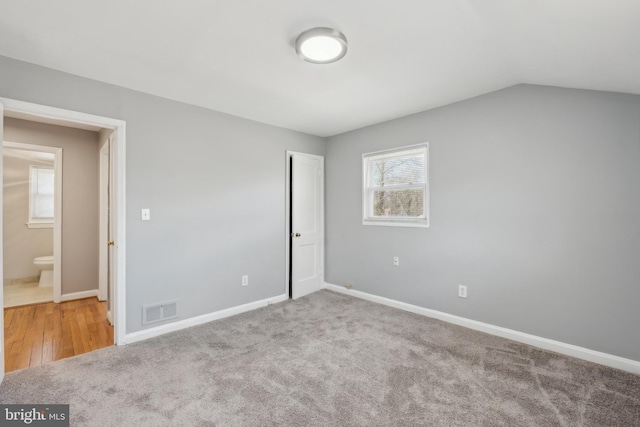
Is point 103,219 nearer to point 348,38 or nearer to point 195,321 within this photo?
point 195,321

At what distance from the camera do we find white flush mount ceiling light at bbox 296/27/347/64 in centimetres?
182

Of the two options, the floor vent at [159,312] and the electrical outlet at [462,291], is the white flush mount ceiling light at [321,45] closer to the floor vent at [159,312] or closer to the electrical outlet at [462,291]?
the electrical outlet at [462,291]

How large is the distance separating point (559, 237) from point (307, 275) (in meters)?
3.03

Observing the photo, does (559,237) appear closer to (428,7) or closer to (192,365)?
(428,7)

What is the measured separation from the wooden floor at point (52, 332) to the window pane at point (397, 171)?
11.7 feet

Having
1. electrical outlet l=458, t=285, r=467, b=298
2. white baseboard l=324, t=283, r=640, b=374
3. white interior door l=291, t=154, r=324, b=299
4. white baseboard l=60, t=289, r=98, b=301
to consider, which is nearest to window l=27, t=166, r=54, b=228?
white baseboard l=60, t=289, r=98, b=301

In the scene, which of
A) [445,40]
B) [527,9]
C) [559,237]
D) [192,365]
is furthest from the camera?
[559,237]

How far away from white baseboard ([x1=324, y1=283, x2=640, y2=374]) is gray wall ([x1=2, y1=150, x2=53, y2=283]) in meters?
5.78

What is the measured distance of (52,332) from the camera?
301 cm

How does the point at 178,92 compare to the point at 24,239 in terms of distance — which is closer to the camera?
the point at 178,92

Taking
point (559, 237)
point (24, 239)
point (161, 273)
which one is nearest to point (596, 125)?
point (559, 237)

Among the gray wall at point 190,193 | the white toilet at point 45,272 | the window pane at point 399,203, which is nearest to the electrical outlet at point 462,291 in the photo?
the window pane at point 399,203

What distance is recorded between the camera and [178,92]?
2854 millimetres

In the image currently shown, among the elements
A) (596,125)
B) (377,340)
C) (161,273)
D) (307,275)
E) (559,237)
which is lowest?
(377,340)
